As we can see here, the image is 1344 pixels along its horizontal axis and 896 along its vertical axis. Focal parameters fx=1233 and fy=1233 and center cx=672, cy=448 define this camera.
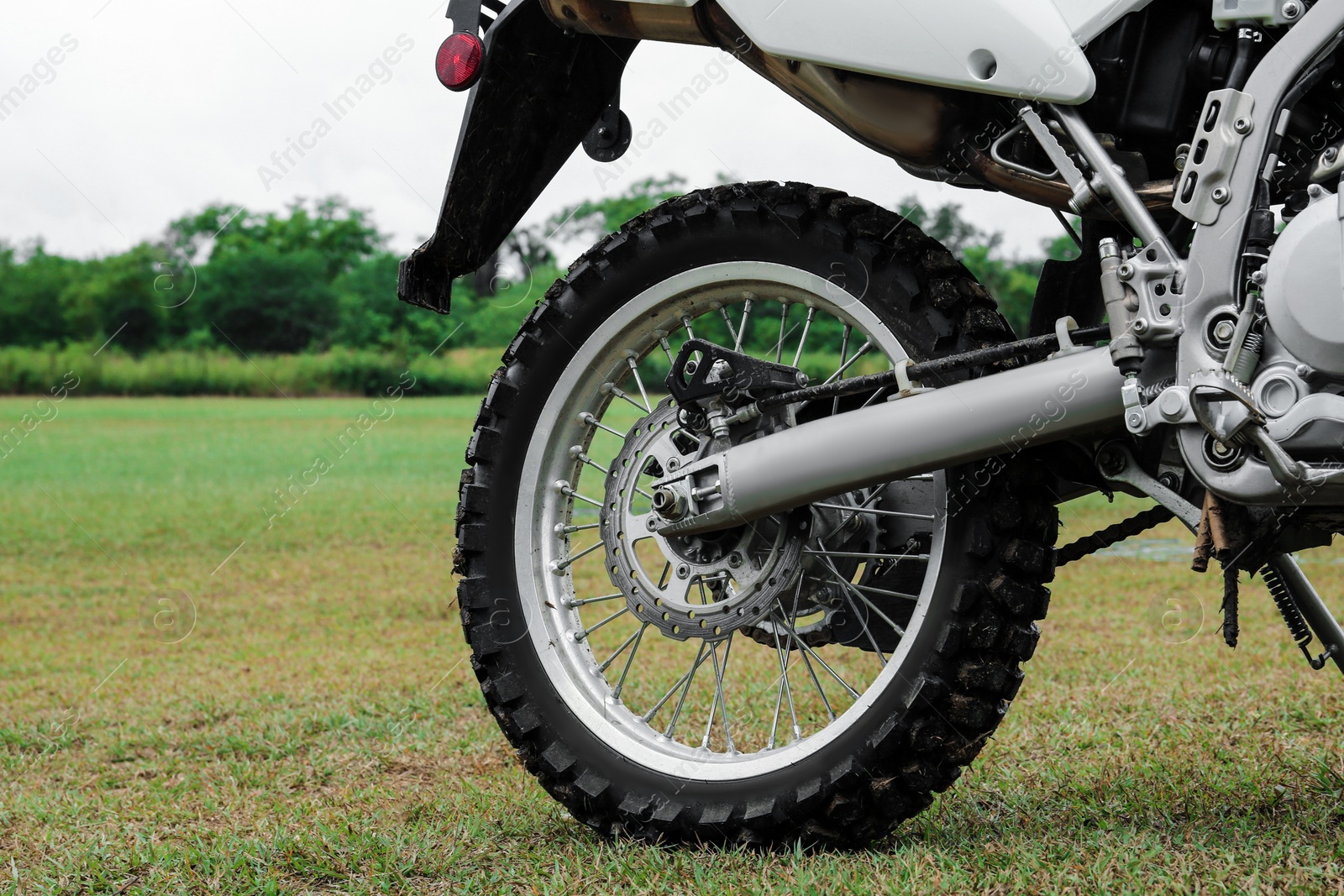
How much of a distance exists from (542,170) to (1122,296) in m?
1.34

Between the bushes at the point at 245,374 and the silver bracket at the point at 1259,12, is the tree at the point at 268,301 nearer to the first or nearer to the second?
the bushes at the point at 245,374

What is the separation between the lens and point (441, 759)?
3238 mm

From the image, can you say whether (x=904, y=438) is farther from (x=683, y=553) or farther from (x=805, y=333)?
(x=683, y=553)

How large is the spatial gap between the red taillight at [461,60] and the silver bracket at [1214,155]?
1.36 metres

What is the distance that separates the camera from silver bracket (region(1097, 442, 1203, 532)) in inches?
78.9

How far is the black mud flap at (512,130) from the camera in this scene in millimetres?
2559

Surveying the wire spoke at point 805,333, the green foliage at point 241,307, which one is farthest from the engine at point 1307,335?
the green foliage at point 241,307

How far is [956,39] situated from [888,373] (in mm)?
576

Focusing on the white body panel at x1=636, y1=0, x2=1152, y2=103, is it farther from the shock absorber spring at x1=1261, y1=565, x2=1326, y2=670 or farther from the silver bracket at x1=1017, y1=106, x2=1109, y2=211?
the shock absorber spring at x1=1261, y1=565, x2=1326, y2=670

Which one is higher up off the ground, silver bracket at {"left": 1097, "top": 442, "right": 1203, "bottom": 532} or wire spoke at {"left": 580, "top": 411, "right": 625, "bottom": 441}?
wire spoke at {"left": 580, "top": 411, "right": 625, "bottom": 441}

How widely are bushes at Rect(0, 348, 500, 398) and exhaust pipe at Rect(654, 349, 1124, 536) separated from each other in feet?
76.1

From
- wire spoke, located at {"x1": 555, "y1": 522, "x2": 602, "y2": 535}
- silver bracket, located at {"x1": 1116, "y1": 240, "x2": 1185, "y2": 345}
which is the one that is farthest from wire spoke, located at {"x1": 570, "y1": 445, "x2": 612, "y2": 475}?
silver bracket, located at {"x1": 1116, "y1": 240, "x2": 1185, "y2": 345}

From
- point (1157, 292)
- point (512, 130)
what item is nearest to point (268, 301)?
point (512, 130)

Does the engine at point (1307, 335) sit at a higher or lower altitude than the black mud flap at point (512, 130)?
lower
